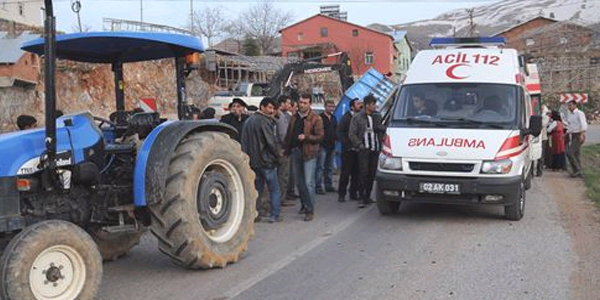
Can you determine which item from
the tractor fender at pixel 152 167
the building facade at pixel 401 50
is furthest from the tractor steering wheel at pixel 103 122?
the building facade at pixel 401 50

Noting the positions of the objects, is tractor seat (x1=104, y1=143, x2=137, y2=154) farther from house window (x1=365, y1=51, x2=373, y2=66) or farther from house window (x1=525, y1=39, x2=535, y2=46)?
house window (x1=365, y1=51, x2=373, y2=66)

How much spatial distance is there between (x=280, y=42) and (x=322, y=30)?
23.3 ft

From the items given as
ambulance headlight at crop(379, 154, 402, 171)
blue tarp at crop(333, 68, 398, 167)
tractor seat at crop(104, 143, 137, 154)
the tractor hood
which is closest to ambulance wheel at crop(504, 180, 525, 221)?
ambulance headlight at crop(379, 154, 402, 171)

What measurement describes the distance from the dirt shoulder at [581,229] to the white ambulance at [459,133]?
859 mm

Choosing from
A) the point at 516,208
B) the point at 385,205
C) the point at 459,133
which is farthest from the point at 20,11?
the point at 516,208

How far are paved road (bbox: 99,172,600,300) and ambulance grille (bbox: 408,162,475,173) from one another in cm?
75

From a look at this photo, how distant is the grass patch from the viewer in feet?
38.7

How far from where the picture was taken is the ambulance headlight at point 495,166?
8.86 metres

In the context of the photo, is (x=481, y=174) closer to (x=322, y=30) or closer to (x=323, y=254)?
(x=323, y=254)

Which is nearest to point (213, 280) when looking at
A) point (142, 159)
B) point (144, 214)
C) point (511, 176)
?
point (144, 214)

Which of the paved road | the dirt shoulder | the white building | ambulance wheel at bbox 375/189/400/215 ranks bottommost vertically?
the dirt shoulder

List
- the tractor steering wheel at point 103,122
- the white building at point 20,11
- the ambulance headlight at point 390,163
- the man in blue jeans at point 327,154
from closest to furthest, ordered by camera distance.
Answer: the tractor steering wheel at point 103,122, the ambulance headlight at point 390,163, the man in blue jeans at point 327,154, the white building at point 20,11

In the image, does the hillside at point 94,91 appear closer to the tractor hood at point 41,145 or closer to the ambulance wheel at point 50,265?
the tractor hood at point 41,145

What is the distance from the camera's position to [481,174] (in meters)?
8.87
